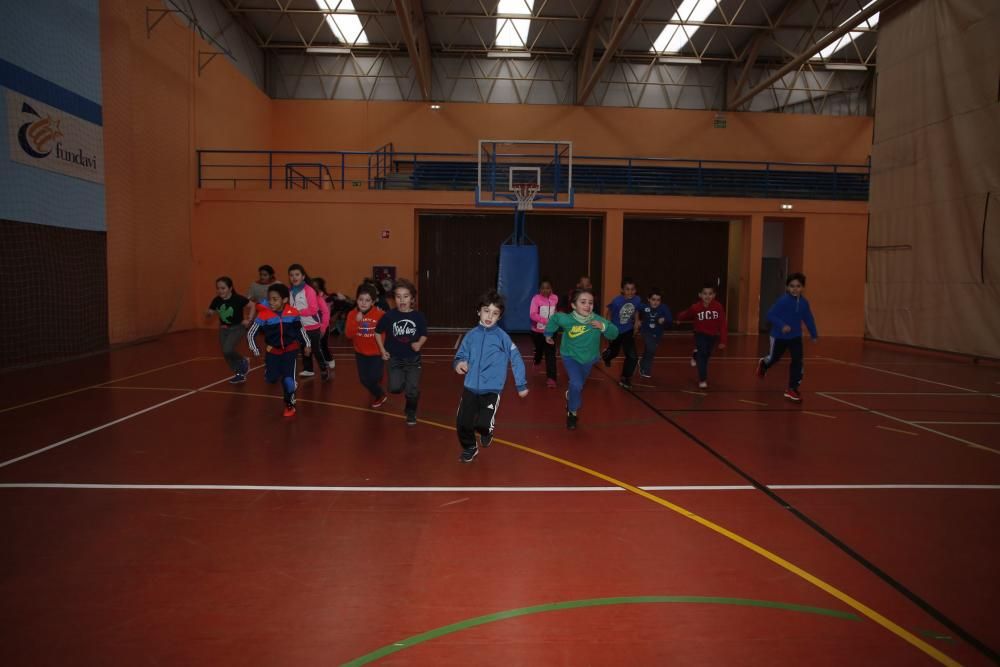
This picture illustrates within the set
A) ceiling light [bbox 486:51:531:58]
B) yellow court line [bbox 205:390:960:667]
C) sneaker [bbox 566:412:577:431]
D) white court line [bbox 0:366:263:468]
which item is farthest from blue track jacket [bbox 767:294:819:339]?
ceiling light [bbox 486:51:531:58]

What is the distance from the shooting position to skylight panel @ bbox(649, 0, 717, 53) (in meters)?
20.8

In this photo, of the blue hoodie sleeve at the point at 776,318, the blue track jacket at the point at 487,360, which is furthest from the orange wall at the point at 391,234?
the blue track jacket at the point at 487,360

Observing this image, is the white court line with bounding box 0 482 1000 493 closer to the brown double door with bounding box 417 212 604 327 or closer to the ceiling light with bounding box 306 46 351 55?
the brown double door with bounding box 417 212 604 327

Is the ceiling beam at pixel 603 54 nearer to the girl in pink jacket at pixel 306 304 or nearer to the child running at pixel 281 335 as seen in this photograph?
the girl in pink jacket at pixel 306 304

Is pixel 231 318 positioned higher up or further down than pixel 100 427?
higher up

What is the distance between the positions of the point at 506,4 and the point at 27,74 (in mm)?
15203

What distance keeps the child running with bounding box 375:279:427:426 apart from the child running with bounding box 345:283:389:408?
49cm

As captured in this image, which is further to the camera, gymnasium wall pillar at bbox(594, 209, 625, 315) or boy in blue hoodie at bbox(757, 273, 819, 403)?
gymnasium wall pillar at bbox(594, 209, 625, 315)

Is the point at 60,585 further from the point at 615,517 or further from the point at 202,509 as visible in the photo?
the point at 615,517

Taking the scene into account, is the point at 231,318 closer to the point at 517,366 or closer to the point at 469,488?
the point at 517,366

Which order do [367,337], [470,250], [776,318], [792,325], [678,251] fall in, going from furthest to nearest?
[678,251]
[470,250]
[776,318]
[792,325]
[367,337]

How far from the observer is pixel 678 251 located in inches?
869

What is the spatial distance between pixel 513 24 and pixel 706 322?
677 inches

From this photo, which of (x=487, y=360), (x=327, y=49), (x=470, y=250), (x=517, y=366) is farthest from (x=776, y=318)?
(x=327, y=49)
